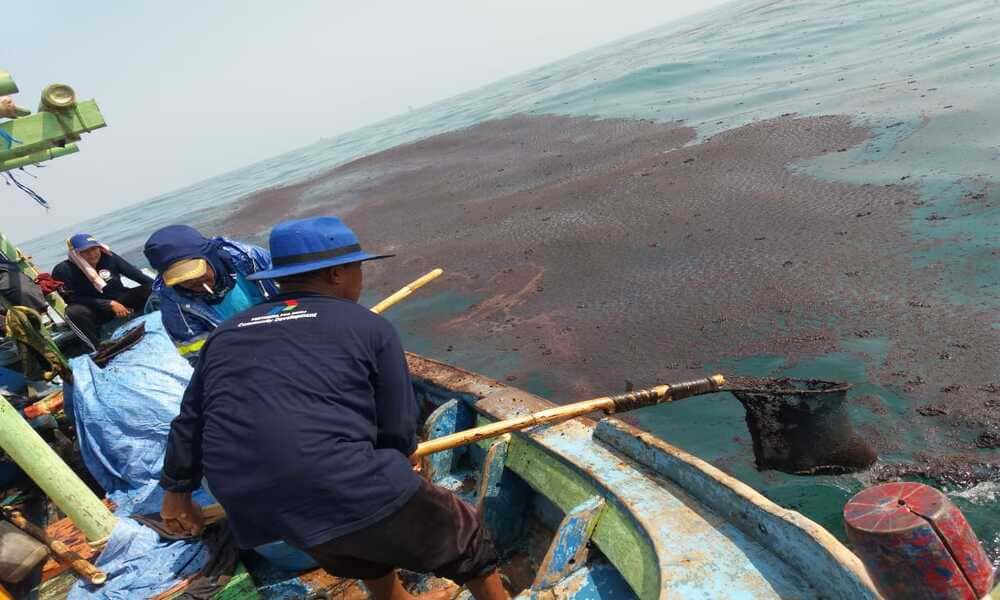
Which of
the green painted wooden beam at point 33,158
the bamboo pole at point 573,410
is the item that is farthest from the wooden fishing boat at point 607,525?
the green painted wooden beam at point 33,158

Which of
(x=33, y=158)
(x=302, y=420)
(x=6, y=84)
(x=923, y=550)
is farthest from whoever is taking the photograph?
(x=33, y=158)

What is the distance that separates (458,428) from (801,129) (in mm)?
10871

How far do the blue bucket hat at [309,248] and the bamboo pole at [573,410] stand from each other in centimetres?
103

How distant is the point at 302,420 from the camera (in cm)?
176

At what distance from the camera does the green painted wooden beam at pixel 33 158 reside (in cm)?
466

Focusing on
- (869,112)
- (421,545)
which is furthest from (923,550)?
(869,112)

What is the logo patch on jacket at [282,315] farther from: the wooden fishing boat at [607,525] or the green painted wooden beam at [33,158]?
the green painted wooden beam at [33,158]

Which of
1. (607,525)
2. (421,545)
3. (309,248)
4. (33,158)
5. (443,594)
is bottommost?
(443,594)

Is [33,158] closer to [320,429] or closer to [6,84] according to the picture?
[6,84]

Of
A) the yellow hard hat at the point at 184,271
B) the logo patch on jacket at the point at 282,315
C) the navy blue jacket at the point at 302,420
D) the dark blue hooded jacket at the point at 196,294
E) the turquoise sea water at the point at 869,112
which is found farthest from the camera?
the turquoise sea water at the point at 869,112

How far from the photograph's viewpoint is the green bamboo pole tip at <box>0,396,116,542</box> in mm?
2795

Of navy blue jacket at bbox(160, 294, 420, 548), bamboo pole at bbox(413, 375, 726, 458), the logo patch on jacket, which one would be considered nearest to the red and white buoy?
navy blue jacket at bbox(160, 294, 420, 548)

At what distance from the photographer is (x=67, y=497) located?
9.58ft

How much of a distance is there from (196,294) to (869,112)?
12271mm
